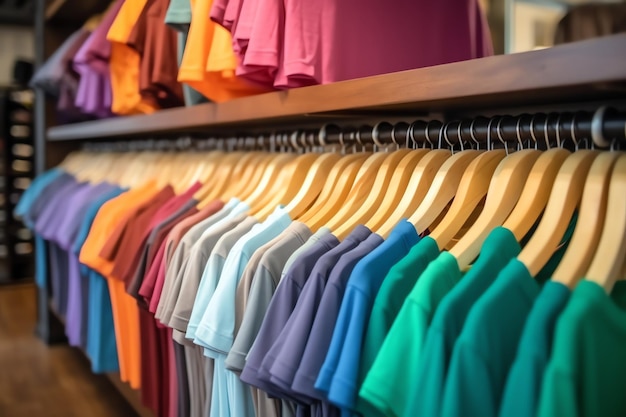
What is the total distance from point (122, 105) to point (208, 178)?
2.31ft

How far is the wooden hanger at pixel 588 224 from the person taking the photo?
70 cm

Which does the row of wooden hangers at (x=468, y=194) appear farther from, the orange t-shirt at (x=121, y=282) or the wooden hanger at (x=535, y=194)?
the orange t-shirt at (x=121, y=282)

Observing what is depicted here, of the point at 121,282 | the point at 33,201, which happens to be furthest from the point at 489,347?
the point at 33,201

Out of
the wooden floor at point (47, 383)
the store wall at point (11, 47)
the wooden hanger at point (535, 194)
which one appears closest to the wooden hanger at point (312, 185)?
the wooden hanger at point (535, 194)

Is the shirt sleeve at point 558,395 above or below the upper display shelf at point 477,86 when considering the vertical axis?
below

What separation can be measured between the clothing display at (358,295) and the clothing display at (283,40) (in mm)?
30

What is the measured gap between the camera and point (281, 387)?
86 centimetres

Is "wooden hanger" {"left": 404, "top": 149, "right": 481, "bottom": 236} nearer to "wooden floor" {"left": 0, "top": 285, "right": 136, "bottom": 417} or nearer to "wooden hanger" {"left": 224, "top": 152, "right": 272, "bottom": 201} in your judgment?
"wooden hanger" {"left": 224, "top": 152, "right": 272, "bottom": 201}

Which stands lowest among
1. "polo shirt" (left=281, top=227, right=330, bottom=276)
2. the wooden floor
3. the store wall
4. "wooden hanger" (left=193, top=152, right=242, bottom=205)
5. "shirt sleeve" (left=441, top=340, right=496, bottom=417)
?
the wooden floor

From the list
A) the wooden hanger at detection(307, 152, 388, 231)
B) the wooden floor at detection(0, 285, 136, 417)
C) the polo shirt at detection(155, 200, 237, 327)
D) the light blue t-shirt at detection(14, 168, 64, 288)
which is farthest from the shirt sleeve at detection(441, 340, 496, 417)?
the light blue t-shirt at detection(14, 168, 64, 288)

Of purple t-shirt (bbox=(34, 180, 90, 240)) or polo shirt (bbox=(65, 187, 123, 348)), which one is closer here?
polo shirt (bbox=(65, 187, 123, 348))

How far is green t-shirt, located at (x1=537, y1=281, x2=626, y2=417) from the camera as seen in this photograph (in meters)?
0.58

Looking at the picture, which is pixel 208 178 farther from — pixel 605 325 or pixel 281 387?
pixel 605 325

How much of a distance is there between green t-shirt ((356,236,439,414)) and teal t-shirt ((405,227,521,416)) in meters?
0.10
